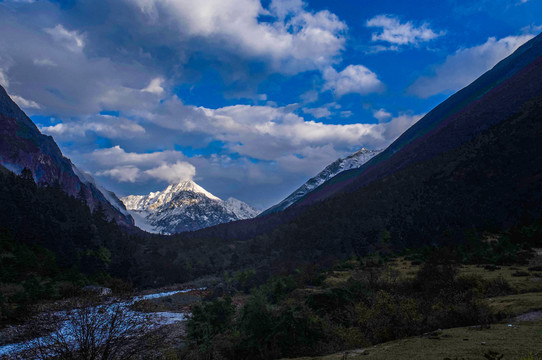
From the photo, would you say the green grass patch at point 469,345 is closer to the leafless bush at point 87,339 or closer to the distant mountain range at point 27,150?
the leafless bush at point 87,339

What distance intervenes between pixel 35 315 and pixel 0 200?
71.6 metres

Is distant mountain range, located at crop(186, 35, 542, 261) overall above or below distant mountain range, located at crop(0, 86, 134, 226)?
below

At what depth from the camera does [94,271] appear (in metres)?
65.1

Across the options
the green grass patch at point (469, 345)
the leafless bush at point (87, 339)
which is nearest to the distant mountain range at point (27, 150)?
the leafless bush at point (87, 339)

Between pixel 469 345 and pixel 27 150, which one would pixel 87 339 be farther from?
pixel 27 150

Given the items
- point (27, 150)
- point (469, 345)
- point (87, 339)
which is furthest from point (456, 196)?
point (27, 150)

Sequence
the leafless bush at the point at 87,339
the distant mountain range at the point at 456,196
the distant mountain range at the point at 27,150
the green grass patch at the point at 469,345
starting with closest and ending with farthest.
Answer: the green grass patch at the point at 469,345
the leafless bush at the point at 87,339
the distant mountain range at the point at 456,196
the distant mountain range at the point at 27,150

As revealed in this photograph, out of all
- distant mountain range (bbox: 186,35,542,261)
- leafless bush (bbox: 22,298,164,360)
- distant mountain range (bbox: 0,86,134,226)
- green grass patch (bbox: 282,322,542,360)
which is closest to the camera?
green grass patch (bbox: 282,322,542,360)

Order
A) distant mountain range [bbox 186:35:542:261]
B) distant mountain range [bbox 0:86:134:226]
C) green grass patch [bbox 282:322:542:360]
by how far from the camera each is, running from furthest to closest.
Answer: distant mountain range [bbox 0:86:134:226] → distant mountain range [bbox 186:35:542:261] → green grass patch [bbox 282:322:542:360]

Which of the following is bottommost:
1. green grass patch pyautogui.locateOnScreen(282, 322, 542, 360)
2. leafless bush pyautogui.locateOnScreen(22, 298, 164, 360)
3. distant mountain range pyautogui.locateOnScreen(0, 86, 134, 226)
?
green grass patch pyautogui.locateOnScreen(282, 322, 542, 360)

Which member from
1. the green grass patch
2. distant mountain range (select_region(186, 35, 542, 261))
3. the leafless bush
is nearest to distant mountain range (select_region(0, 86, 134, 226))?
distant mountain range (select_region(186, 35, 542, 261))

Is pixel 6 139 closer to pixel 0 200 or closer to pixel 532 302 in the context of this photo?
pixel 0 200

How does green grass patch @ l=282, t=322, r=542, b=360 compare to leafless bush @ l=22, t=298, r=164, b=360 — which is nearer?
green grass patch @ l=282, t=322, r=542, b=360

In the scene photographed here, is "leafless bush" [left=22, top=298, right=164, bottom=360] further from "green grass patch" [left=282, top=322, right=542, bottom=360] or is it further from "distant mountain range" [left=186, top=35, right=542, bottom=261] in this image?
"distant mountain range" [left=186, top=35, right=542, bottom=261]
